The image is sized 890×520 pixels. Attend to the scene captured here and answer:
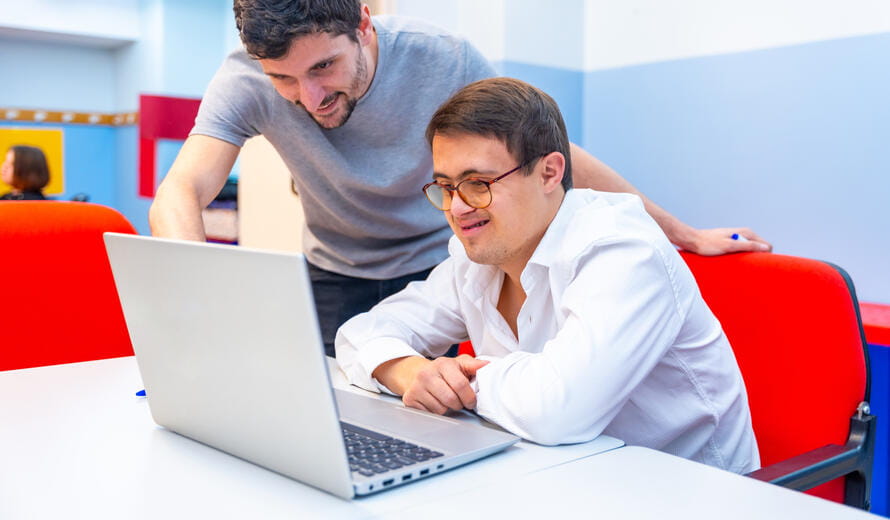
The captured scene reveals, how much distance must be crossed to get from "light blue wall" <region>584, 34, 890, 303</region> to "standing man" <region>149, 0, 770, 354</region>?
0.73m

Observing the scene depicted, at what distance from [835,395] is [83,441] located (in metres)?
1.04

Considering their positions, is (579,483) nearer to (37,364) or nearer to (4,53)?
(37,364)

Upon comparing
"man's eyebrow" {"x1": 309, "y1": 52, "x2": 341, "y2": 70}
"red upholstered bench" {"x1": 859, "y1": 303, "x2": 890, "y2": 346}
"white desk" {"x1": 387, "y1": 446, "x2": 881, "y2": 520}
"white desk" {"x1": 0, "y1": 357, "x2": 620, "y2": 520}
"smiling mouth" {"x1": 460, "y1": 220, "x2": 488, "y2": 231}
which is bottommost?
"red upholstered bench" {"x1": 859, "y1": 303, "x2": 890, "y2": 346}

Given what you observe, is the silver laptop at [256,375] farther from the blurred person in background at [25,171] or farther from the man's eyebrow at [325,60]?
the blurred person in background at [25,171]

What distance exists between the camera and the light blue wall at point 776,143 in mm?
2008

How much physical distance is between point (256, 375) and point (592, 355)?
42cm

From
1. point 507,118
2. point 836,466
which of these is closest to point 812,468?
point 836,466

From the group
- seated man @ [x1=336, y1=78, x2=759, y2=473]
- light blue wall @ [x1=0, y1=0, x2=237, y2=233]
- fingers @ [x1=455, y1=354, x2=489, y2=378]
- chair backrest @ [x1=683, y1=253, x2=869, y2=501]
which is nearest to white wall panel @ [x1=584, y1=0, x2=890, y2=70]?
chair backrest @ [x1=683, y1=253, x2=869, y2=501]

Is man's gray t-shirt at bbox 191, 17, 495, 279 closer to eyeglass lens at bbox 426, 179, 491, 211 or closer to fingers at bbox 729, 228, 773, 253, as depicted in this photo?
eyeglass lens at bbox 426, 179, 491, 211

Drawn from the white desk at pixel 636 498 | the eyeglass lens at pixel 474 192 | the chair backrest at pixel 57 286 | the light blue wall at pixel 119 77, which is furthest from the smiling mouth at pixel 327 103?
the light blue wall at pixel 119 77

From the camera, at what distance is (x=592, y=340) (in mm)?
1009

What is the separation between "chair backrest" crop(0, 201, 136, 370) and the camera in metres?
1.63

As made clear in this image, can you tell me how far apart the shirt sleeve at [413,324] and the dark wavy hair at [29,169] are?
315cm

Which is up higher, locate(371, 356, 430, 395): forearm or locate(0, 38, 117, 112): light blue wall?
locate(0, 38, 117, 112): light blue wall
